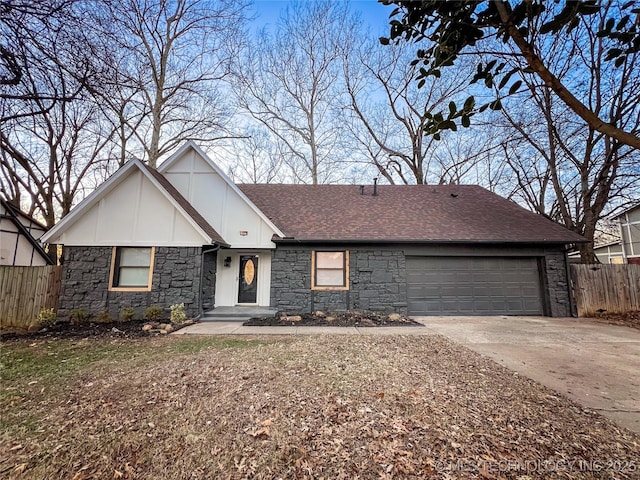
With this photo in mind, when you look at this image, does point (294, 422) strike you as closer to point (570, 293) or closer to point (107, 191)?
point (107, 191)

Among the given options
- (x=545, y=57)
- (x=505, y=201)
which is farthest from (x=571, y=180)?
(x=545, y=57)

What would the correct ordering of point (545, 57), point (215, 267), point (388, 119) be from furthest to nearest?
point (388, 119)
point (545, 57)
point (215, 267)

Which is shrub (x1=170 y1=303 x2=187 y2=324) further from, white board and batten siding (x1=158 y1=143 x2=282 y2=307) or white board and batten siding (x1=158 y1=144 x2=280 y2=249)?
white board and batten siding (x1=158 y1=144 x2=280 y2=249)

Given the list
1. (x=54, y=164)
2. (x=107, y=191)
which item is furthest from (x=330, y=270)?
(x=54, y=164)

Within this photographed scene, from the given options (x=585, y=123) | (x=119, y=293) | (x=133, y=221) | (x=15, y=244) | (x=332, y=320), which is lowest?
(x=332, y=320)

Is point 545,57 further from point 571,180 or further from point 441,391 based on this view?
point 441,391

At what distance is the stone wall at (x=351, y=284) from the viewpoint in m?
9.01

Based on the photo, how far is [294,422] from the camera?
2.70 metres

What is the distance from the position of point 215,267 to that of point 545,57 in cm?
1440

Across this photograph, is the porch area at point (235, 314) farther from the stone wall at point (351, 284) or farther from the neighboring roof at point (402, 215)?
the neighboring roof at point (402, 215)

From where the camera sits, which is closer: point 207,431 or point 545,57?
point 207,431

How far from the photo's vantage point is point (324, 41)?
643 inches

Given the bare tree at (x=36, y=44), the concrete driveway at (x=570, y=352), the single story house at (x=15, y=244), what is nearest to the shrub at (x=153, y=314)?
the bare tree at (x=36, y=44)

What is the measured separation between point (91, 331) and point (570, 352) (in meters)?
10.5
